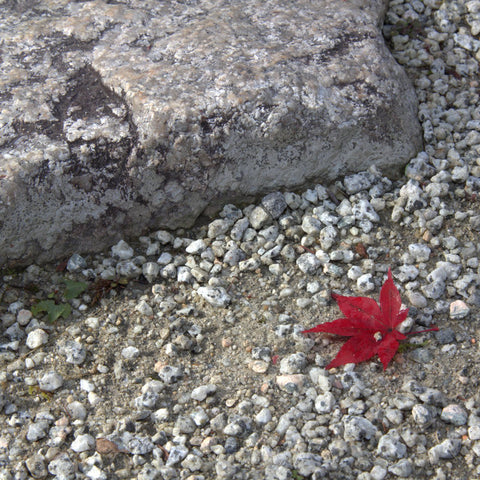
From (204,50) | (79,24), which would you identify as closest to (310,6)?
(204,50)

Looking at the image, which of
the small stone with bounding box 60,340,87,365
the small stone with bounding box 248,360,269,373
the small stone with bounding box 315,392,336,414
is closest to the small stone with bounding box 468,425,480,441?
the small stone with bounding box 315,392,336,414

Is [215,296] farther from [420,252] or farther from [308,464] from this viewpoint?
[420,252]

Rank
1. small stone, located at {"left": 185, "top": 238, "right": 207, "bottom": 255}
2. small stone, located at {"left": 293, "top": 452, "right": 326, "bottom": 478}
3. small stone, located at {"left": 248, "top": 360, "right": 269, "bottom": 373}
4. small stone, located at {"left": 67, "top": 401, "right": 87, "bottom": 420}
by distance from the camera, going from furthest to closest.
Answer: small stone, located at {"left": 185, "top": 238, "right": 207, "bottom": 255} < small stone, located at {"left": 248, "top": 360, "right": 269, "bottom": 373} < small stone, located at {"left": 67, "top": 401, "right": 87, "bottom": 420} < small stone, located at {"left": 293, "top": 452, "right": 326, "bottom": 478}

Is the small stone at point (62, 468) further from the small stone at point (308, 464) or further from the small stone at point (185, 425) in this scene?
the small stone at point (308, 464)

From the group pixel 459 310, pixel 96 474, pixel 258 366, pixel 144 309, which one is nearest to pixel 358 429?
pixel 258 366

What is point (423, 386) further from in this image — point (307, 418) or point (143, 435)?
point (143, 435)

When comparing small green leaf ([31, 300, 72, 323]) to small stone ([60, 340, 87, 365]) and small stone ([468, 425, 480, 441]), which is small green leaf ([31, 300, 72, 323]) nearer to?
small stone ([60, 340, 87, 365])

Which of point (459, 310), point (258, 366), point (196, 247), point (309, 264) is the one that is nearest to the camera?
point (258, 366)

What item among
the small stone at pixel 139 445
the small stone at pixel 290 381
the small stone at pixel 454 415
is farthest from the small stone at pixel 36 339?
the small stone at pixel 454 415
